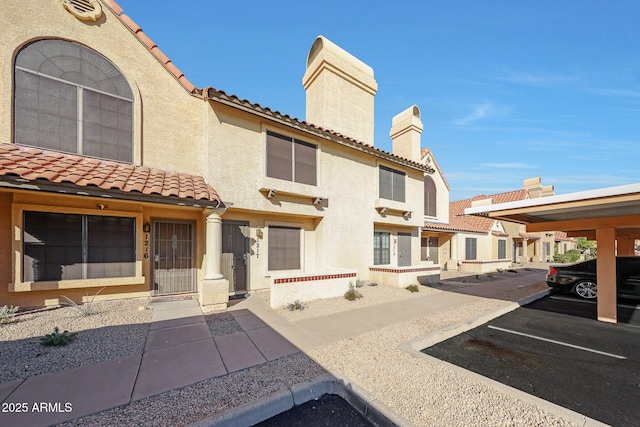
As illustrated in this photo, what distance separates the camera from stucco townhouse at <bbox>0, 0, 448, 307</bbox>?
6016 millimetres

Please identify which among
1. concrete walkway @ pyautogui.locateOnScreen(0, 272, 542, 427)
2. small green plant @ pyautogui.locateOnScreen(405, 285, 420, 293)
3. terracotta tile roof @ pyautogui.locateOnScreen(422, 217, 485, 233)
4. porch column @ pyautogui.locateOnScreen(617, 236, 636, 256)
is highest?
terracotta tile roof @ pyautogui.locateOnScreen(422, 217, 485, 233)

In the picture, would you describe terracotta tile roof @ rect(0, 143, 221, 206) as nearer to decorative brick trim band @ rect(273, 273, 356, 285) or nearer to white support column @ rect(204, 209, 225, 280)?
white support column @ rect(204, 209, 225, 280)

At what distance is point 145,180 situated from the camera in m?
6.50

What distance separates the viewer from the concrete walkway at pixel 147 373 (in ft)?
9.85

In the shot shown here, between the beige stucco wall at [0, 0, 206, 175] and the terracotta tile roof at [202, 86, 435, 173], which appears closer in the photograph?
the beige stucco wall at [0, 0, 206, 175]

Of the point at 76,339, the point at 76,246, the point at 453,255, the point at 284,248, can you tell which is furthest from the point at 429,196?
the point at 76,339

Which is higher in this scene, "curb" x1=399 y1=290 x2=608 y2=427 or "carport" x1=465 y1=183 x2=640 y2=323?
"carport" x1=465 y1=183 x2=640 y2=323

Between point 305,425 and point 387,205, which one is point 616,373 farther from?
point 387,205

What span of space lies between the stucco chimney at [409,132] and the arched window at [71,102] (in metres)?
13.8

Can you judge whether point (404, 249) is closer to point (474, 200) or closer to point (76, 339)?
point (76, 339)

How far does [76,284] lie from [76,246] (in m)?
0.99

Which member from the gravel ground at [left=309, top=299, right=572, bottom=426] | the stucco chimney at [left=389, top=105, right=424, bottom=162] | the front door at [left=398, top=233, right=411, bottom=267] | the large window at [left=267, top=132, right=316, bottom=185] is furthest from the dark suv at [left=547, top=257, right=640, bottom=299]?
the large window at [left=267, top=132, right=316, bottom=185]

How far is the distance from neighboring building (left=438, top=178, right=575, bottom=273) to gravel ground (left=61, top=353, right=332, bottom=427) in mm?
11735

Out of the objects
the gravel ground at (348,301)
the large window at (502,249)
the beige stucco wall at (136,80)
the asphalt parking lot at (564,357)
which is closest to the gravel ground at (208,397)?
the gravel ground at (348,301)
